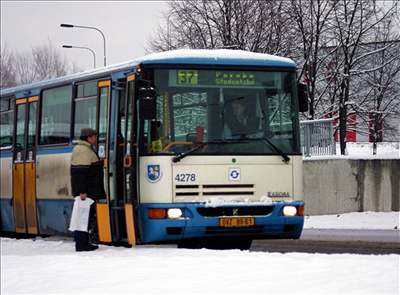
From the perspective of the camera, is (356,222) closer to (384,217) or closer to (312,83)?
(384,217)

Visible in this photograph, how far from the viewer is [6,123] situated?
21.4 metres

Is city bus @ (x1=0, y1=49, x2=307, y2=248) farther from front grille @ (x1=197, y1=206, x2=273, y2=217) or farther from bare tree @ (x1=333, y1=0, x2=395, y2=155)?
bare tree @ (x1=333, y1=0, x2=395, y2=155)

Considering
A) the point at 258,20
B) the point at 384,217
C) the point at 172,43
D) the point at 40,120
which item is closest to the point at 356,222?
the point at 384,217

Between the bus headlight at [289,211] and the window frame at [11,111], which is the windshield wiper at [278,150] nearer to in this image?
the bus headlight at [289,211]

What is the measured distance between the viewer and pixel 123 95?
1599cm

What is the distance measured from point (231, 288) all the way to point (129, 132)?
6182mm

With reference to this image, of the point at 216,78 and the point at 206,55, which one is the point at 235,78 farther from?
the point at 206,55

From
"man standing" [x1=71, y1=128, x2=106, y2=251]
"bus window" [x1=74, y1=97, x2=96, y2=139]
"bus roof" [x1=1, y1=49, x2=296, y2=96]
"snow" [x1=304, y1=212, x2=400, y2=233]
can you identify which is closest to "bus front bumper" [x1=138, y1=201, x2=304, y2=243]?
"man standing" [x1=71, y1=128, x2=106, y2=251]

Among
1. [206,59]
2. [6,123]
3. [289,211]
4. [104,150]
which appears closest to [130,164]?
[104,150]

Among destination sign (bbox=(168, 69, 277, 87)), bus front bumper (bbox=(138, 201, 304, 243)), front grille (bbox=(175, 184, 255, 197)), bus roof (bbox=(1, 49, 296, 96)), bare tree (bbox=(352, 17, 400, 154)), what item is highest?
bare tree (bbox=(352, 17, 400, 154))

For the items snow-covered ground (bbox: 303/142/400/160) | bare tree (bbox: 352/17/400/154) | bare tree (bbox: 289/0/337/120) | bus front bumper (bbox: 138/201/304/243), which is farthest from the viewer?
bare tree (bbox: 352/17/400/154)

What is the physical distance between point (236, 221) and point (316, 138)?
12.3m

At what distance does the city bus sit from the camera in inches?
588

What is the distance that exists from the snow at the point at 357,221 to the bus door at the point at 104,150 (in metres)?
8.93
